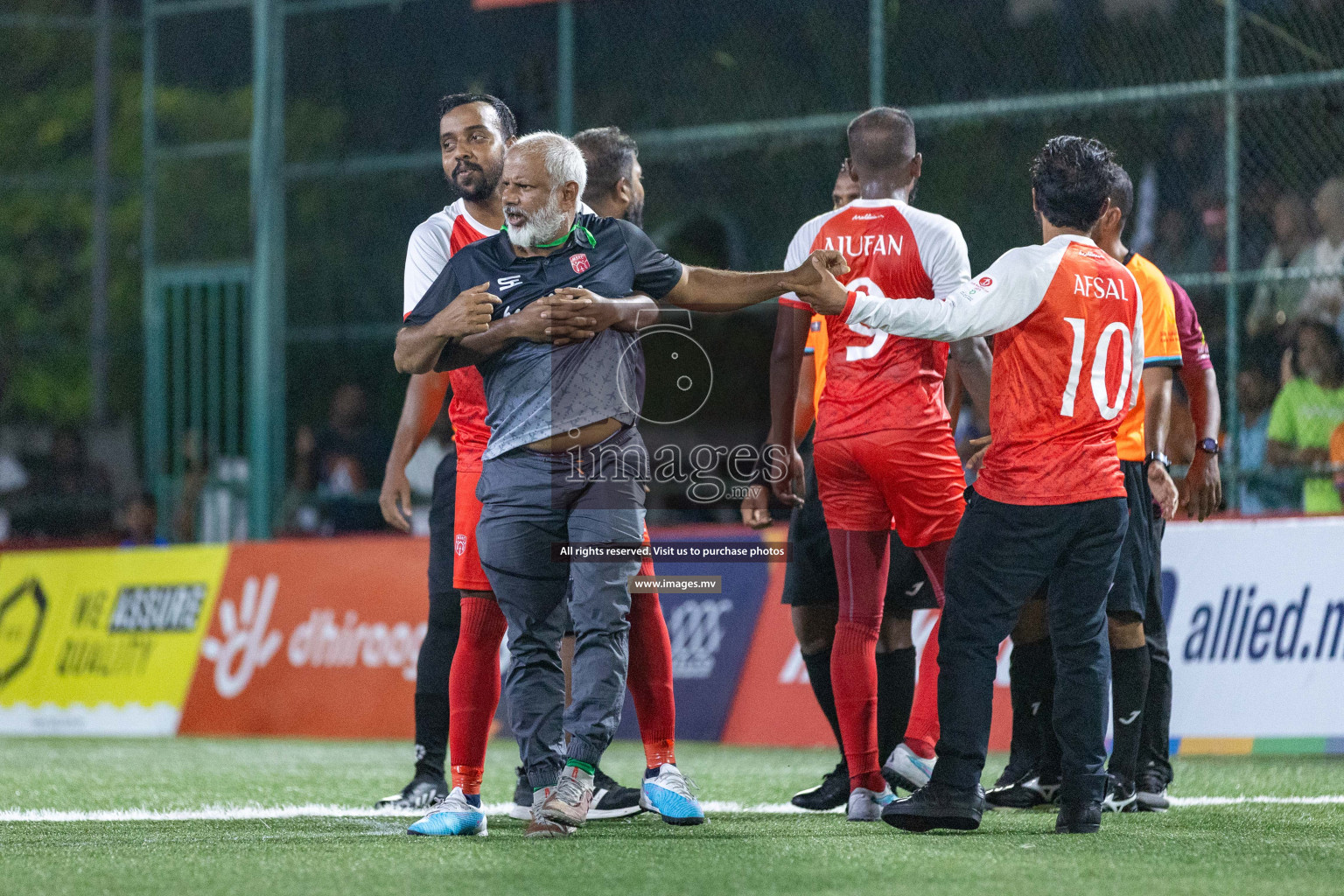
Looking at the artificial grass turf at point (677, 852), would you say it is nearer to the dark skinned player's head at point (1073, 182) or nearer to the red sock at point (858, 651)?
the red sock at point (858, 651)

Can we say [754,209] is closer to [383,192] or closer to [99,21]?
[383,192]

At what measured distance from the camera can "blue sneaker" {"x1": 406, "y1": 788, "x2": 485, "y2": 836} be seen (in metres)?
5.79

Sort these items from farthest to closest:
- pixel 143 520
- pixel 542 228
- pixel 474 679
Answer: pixel 143 520 → pixel 474 679 → pixel 542 228

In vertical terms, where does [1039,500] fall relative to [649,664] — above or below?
above

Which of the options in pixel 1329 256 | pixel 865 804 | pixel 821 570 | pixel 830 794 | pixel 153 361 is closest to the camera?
pixel 865 804

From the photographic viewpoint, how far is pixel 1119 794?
6551 mm

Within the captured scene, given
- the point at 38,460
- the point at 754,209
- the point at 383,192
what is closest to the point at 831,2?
the point at 754,209

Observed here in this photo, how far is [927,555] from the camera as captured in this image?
6363 millimetres

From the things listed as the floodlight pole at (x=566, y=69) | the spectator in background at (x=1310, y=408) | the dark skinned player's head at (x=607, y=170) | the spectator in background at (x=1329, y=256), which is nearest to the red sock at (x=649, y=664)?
the dark skinned player's head at (x=607, y=170)

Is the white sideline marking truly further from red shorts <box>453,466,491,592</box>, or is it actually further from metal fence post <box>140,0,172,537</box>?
metal fence post <box>140,0,172,537</box>

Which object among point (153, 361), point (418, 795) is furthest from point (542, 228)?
point (153, 361)

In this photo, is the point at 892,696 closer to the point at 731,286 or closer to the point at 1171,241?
the point at 731,286

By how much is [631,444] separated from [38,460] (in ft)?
59.9

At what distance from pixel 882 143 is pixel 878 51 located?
7.02 meters
